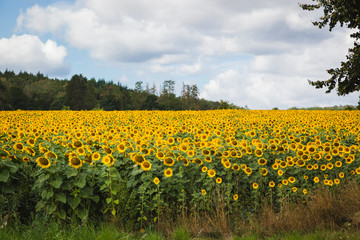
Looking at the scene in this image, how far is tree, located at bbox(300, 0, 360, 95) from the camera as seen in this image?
17.5 m

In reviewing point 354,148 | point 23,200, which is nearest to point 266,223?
point 354,148

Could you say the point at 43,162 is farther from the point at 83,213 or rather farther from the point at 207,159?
the point at 207,159

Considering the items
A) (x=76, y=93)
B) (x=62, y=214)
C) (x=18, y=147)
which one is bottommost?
(x=62, y=214)

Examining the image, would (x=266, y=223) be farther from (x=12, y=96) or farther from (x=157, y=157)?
(x=12, y=96)

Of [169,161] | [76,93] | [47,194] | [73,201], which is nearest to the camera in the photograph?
[47,194]

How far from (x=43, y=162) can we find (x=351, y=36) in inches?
840

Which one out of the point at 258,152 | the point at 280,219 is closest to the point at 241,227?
the point at 280,219

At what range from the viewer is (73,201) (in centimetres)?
504

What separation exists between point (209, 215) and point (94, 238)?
2.01 m

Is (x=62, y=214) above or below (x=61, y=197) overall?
below

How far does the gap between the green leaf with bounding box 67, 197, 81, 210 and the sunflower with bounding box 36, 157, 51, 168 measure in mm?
Answer: 665

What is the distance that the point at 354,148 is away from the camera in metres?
7.46

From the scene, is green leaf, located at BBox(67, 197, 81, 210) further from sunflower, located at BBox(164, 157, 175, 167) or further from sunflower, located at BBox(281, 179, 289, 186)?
sunflower, located at BBox(281, 179, 289, 186)

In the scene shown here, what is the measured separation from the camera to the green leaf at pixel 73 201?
4947 millimetres
